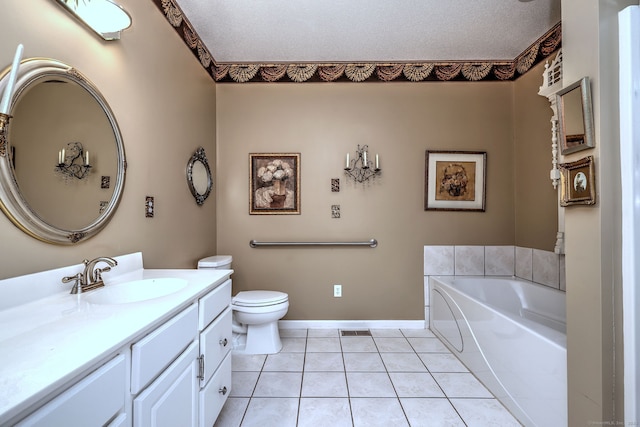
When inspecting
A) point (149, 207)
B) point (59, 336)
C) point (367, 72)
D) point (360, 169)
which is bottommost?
point (59, 336)

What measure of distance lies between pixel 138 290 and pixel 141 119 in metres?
0.96

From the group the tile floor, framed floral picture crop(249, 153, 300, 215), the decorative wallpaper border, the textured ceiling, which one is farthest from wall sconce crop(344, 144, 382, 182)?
the tile floor

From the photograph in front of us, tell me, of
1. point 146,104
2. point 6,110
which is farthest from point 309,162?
point 6,110

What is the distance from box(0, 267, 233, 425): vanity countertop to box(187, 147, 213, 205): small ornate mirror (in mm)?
1201

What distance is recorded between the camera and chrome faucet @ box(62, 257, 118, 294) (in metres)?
1.05

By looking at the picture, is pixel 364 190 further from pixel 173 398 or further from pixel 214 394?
pixel 173 398

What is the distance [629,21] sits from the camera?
907 millimetres

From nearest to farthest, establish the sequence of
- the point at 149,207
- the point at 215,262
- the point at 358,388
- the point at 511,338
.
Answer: the point at 511,338
the point at 149,207
the point at 358,388
the point at 215,262

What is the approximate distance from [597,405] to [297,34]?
269 cm

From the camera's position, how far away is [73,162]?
1.12 m

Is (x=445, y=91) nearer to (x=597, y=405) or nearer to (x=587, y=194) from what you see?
(x=587, y=194)

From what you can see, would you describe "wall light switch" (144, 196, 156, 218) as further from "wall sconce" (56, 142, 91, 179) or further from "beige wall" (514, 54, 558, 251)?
"beige wall" (514, 54, 558, 251)

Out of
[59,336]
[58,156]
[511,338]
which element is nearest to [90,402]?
[59,336]

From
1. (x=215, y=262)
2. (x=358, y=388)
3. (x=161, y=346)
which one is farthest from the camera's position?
(x=215, y=262)
